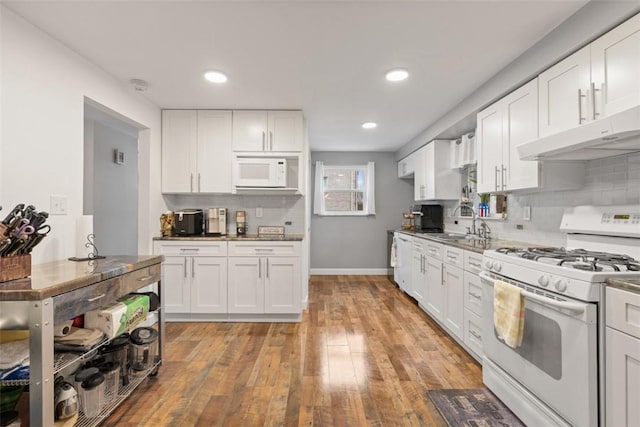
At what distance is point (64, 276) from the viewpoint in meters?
1.61

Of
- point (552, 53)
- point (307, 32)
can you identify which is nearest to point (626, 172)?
point (552, 53)

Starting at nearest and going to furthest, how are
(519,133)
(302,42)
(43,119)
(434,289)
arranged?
(43,119)
(302,42)
(519,133)
(434,289)

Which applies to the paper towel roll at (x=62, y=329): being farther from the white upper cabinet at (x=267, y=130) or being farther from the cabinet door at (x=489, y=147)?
the cabinet door at (x=489, y=147)

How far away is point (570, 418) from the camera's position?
58.2 inches

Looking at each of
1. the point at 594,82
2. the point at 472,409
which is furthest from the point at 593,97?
the point at 472,409

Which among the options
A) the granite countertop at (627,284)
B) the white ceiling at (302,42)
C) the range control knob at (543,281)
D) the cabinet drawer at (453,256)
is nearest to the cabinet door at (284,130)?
the white ceiling at (302,42)

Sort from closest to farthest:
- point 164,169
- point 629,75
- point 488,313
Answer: point 629,75 < point 488,313 < point 164,169

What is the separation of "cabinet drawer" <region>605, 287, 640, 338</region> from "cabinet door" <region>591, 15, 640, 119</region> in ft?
3.18

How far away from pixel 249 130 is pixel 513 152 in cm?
261

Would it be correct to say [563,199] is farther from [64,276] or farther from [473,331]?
[64,276]

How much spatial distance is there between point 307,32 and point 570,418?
8.11 feet

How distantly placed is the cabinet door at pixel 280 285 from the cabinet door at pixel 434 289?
4.57 feet

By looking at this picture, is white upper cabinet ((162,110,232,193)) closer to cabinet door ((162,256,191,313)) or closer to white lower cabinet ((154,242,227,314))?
white lower cabinet ((154,242,227,314))

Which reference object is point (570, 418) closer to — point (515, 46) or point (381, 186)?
point (515, 46)
